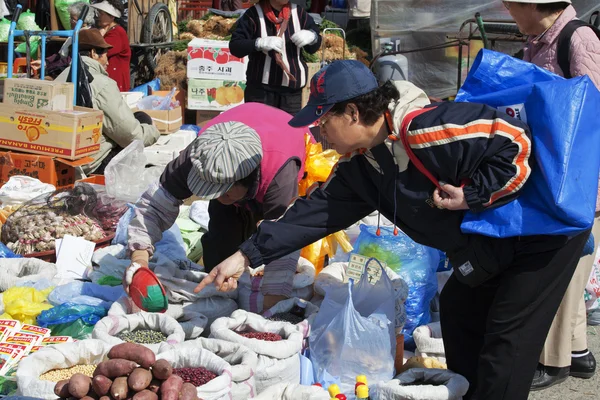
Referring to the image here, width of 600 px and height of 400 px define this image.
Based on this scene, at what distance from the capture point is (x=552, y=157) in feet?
7.72

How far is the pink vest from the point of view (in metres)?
3.19

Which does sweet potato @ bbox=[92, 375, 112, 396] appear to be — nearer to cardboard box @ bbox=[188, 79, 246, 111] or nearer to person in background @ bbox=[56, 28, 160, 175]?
person in background @ bbox=[56, 28, 160, 175]

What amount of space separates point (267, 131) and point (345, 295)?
78cm

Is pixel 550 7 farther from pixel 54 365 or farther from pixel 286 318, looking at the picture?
pixel 54 365

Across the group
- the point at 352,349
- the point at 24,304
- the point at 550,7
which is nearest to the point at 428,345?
the point at 352,349

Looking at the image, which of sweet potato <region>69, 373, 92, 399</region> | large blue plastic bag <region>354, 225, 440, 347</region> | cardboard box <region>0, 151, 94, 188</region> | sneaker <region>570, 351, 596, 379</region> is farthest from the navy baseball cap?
cardboard box <region>0, 151, 94, 188</region>

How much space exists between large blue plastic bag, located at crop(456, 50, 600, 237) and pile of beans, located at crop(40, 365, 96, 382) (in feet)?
4.53

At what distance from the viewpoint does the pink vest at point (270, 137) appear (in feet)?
10.5

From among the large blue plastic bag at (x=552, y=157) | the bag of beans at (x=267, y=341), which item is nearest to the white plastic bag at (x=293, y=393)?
the bag of beans at (x=267, y=341)

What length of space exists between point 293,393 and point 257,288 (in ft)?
2.87

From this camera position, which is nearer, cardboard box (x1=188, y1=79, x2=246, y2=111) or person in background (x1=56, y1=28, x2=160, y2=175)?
person in background (x1=56, y1=28, x2=160, y2=175)

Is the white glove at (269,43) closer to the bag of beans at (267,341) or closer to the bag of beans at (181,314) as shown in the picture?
the bag of beans at (181,314)

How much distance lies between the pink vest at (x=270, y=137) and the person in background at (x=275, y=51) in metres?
2.16

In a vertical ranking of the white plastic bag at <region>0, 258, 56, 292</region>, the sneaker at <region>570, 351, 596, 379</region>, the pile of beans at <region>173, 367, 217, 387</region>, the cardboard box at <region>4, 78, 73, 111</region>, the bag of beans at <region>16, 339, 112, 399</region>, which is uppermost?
the cardboard box at <region>4, 78, 73, 111</region>
